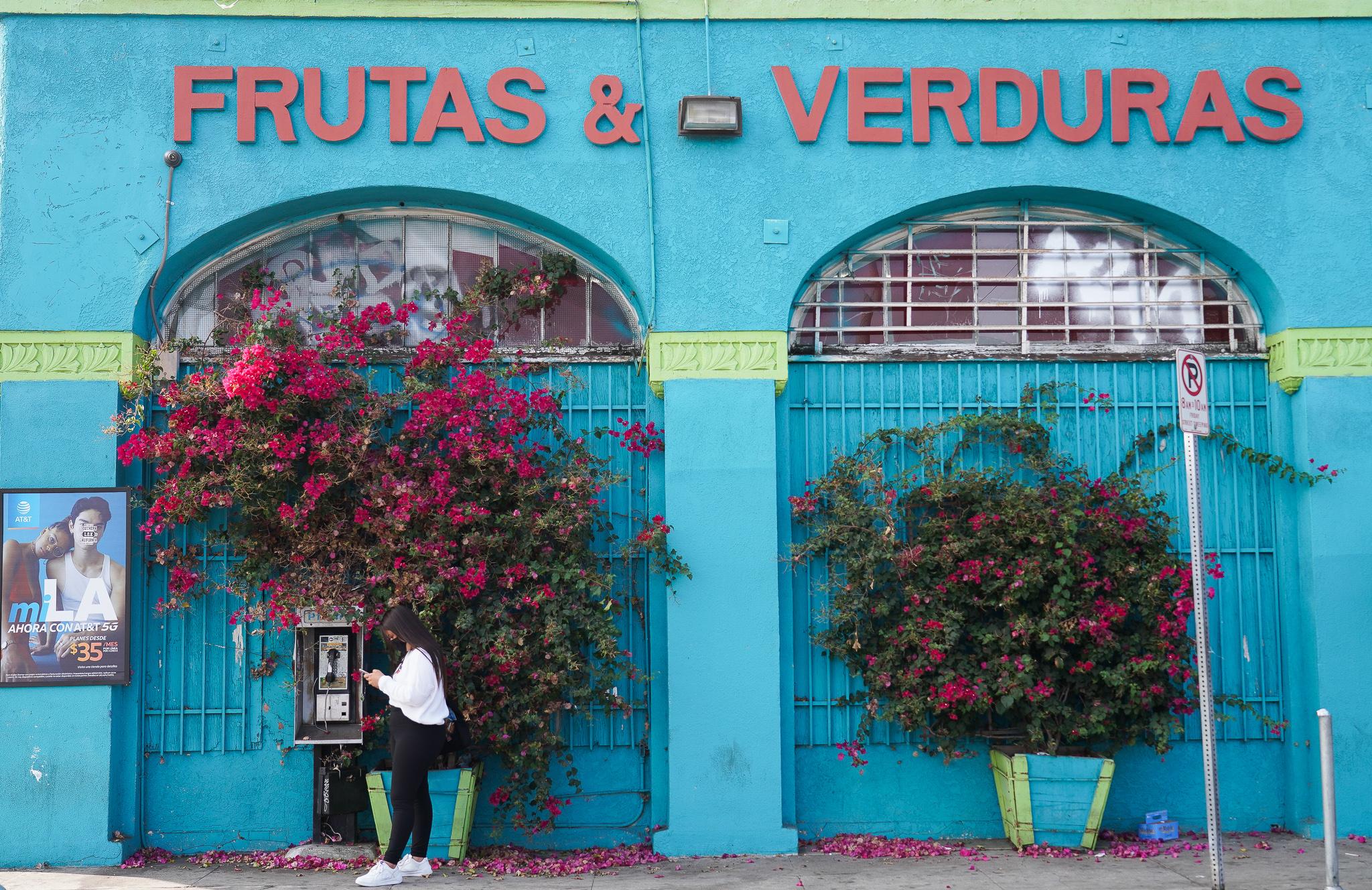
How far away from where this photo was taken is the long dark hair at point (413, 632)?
651 centimetres

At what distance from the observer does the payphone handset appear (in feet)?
23.9

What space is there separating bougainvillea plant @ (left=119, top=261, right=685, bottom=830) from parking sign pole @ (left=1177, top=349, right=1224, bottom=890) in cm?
298

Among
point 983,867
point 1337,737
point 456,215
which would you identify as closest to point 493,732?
point 983,867

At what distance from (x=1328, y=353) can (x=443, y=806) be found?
6.41m

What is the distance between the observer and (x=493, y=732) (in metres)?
6.85

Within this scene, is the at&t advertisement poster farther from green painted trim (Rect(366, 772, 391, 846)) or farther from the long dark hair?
the long dark hair

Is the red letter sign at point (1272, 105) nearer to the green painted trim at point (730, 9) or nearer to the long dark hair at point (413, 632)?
the green painted trim at point (730, 9)

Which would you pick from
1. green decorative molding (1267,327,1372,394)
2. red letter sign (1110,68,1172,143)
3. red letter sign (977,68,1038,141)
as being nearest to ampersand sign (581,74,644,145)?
red letter sign (977,68,1038,141)

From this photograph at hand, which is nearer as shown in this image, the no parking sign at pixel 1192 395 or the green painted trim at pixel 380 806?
the no parking sign at pixel 1192 395

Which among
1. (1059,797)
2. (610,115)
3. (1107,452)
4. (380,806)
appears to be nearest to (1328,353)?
→ (1107,452)

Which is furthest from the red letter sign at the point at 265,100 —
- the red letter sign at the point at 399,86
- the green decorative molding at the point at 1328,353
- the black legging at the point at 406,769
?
the green decorative molding at the point at 1328,353

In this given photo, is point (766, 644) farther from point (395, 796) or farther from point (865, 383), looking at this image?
point (395, 796)

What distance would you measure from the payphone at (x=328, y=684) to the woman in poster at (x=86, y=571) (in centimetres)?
118

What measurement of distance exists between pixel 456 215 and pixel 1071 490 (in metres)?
4.50
